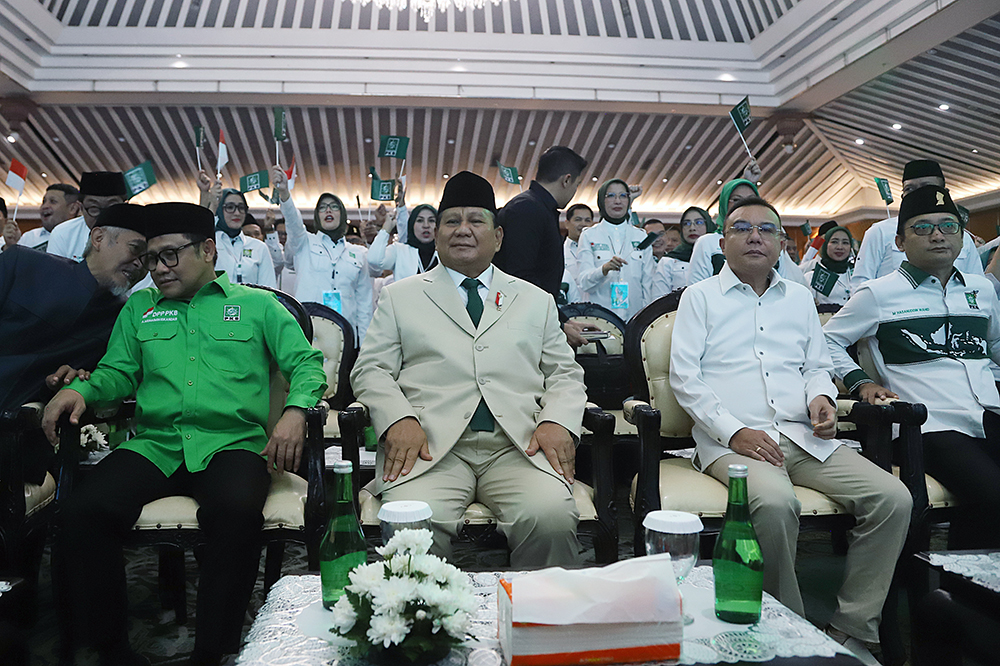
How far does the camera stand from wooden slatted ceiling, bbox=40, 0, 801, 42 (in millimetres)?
9828

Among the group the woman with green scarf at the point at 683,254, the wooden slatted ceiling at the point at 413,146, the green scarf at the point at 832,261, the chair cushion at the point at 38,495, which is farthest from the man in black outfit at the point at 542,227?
the wooden slatted ceiling at the point at 413,146

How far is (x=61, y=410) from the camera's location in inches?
74.5

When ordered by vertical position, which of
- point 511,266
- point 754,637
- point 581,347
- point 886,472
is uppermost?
point 511,266

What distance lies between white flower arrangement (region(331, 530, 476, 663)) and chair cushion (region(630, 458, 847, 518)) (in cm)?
102

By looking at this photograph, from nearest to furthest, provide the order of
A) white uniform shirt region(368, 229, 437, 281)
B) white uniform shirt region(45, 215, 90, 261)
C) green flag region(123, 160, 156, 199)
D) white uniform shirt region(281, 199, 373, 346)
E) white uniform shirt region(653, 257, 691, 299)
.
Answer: green flag region(123, 160, 156, 199), white uniform shirt region(45, 215, 90, 261), white uniform shirt region(281, 199, 373, 346), white uniform shirt region(368, 229, 437, 281), white uniform shirt region(653, 257, 691, 299)

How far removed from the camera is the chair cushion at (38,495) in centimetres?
193

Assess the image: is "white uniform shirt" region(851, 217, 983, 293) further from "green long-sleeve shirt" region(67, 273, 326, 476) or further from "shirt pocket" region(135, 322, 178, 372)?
"shirt pocket" region(135, 322, 178, 372)

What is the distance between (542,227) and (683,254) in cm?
322

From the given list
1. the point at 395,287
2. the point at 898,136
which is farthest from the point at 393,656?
the point at 898,136

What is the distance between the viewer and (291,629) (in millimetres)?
1180

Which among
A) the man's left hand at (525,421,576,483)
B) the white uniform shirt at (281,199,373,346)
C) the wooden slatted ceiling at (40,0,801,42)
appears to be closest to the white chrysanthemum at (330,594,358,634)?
the man's left hand at (525,421,576,483)

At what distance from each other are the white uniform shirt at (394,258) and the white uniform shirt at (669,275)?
200 cm

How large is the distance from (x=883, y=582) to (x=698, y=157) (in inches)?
471

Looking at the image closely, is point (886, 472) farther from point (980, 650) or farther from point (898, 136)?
point (898, 136)
